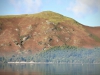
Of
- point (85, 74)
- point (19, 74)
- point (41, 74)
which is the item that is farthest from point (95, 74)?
point (19, 74)

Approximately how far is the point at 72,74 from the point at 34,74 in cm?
2188

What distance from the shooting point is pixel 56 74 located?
152875 millimetres

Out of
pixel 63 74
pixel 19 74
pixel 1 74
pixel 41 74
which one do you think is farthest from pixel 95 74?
pixel 1 74

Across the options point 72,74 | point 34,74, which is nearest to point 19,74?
point 34,74

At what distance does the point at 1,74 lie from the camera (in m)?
147

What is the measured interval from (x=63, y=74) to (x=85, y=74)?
496 inches

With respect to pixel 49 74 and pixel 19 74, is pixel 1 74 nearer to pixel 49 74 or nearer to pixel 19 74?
pixel 19 74

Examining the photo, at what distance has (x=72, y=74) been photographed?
15312 cm

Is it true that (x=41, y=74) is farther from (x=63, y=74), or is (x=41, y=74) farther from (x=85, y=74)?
(x=85, y=74)

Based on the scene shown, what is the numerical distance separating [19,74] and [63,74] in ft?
82.9

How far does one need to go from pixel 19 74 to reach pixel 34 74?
859 cm

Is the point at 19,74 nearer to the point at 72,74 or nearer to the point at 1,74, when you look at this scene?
the point at 1,74

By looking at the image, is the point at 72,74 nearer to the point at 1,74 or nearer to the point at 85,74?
the point at 85,74

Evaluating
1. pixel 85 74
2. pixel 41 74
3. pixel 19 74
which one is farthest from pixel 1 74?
pixel 85 74
